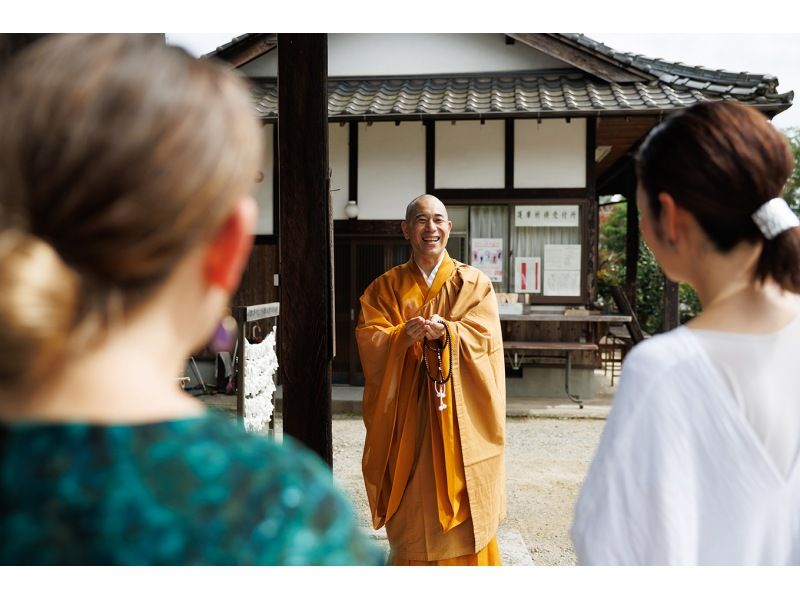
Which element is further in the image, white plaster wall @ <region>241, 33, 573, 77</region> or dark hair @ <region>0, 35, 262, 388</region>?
white plaster wall @ <region>241, 33, 573, 77</region>

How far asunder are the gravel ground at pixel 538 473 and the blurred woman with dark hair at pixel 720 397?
3277 millimetres

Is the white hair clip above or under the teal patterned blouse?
above

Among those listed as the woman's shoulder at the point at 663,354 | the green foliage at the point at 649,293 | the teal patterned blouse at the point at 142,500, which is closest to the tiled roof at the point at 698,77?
the green foliage at the point at 649,293

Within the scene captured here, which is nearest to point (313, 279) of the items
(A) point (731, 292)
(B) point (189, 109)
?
(A) point (731, 292)

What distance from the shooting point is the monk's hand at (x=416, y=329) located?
136 inches

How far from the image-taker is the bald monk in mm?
3422

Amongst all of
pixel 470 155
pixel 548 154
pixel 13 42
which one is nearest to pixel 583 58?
pixel 548 154

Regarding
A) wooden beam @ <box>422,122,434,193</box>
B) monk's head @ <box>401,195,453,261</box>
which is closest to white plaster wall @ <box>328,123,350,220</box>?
wooden beam @ <box>422,122,434,193</box>

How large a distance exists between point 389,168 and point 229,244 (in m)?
8.76

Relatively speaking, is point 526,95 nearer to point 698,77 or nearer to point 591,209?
point 591,209

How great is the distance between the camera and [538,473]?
630cm

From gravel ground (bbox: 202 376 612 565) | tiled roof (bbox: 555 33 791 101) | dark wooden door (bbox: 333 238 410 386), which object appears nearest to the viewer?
gravel ground (bbox: 202 376 612 565)

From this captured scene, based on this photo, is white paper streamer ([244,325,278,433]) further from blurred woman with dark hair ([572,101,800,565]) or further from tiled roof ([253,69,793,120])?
tiled roof ([253,69,793,120])

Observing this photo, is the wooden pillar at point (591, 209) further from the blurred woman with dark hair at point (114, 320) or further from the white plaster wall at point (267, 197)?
the blurred woman with dark hair at point (114, 320)
